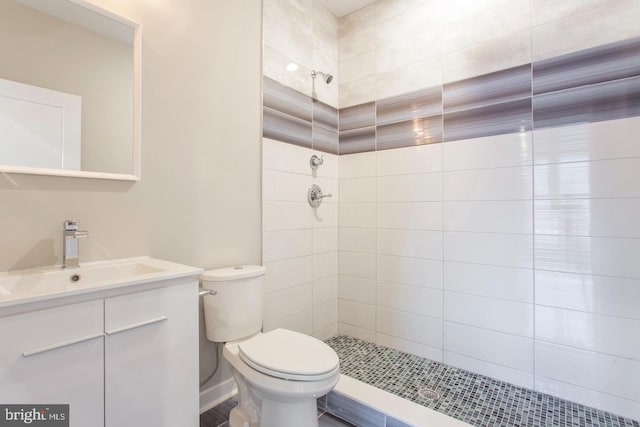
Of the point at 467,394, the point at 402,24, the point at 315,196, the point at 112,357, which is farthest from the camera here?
the point at 315,196

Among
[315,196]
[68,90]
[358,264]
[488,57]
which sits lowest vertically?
[358,264]

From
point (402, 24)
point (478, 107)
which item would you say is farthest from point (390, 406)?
point (402, 24)

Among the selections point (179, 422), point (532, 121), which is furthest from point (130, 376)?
point (532, 121)

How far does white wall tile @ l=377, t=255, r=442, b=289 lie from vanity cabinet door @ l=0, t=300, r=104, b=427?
1.82 meters

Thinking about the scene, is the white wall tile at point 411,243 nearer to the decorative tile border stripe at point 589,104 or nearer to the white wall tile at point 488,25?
the decorative tile border stripe at point 589,104

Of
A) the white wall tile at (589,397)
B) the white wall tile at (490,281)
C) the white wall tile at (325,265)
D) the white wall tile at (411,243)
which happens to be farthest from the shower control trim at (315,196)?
the white wall tile at (589,397)

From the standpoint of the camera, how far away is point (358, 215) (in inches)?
98.5

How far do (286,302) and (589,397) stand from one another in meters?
1.75

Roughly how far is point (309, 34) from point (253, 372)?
7.32ft

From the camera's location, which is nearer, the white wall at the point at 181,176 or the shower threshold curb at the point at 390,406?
the white wall at the point at 181,176

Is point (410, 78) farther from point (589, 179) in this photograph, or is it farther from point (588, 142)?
point (589, 179)

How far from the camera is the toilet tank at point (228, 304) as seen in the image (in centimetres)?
156

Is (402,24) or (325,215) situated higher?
(402,24)

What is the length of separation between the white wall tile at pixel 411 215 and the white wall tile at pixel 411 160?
Answer: 23 cm
